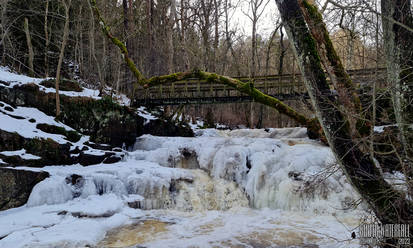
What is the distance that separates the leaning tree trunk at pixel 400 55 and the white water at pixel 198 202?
1516mm

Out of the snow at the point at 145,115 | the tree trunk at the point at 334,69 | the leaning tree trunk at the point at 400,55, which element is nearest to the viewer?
the leaning tree trunk at the point at 400,55

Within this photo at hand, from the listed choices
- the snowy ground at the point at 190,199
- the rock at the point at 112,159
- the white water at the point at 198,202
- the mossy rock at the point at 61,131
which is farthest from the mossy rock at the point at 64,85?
the white water at the point at 198,202

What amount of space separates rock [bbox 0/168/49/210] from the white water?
0.70 feet

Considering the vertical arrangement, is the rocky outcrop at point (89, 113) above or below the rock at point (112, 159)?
above

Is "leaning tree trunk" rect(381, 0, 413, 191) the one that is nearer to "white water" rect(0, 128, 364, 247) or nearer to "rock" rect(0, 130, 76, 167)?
"white water" rect(0, 128, 364, 247)

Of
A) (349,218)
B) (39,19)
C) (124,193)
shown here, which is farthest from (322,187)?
(39,19)

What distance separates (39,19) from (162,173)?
42.7 ft

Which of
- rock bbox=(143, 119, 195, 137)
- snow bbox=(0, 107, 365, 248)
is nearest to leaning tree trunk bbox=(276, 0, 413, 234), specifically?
snow bbox=(0, 107, 365, 248)

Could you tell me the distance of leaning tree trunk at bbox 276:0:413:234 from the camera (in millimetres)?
3078

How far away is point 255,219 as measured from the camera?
6703 mm

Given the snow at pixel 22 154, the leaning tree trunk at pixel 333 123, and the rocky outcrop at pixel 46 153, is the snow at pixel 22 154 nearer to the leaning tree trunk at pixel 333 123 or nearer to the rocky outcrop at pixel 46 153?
the rocky outcrop at pixel 46 153

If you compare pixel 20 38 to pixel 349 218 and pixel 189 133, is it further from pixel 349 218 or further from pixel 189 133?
pixel 349 218

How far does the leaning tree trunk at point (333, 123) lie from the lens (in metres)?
3.08

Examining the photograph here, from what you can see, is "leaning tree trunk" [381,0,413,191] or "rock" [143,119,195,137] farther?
"rock" [143,119,195,137]
